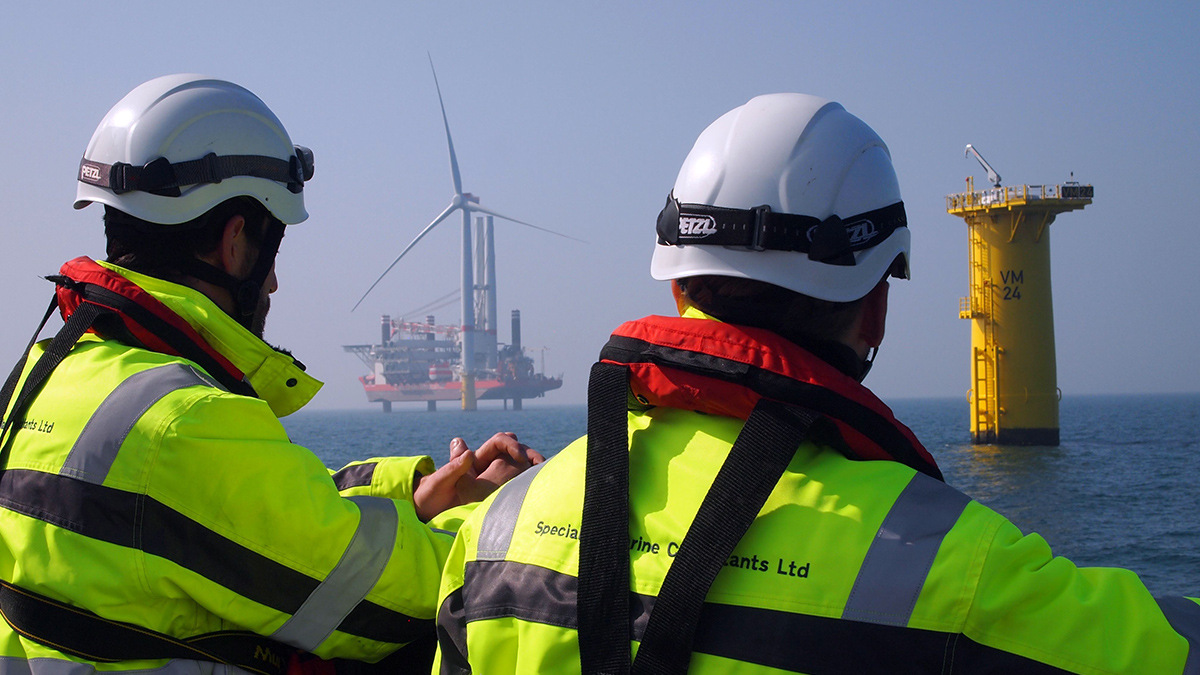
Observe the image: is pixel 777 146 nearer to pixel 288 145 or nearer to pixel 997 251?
pixel 288 145

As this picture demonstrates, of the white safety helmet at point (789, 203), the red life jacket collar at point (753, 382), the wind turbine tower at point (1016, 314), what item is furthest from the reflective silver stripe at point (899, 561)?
the wind turbine tower at point (1016, 314)

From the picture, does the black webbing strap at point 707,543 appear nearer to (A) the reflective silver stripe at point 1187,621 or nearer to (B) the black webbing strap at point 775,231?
(B) the black webbing strap at point 775,231

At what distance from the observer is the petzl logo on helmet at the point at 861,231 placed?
1788mm

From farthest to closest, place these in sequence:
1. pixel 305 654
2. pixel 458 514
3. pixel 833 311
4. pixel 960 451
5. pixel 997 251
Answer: pixel 960 451, pixel 997 251, pixel 458 514, pixel 305 654, pixel 833 311

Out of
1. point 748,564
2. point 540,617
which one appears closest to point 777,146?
point 748,564

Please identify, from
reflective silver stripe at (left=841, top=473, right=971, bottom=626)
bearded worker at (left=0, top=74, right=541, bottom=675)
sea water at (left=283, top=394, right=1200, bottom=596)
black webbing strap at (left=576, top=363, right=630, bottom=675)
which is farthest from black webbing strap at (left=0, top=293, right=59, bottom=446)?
sea water at (left=283, top=394, right=1200, bottom=596)

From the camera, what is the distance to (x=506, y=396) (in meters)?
166

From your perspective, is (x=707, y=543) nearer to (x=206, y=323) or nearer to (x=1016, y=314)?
(x=206, y=323)

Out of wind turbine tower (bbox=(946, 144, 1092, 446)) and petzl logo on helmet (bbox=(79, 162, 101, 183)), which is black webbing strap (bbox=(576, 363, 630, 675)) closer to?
petzl logo on helmet (bbox=(79, 162, 101, 183))

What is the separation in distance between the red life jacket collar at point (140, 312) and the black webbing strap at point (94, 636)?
0.59 meters

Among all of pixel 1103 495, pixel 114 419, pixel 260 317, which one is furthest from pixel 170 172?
pixel 1103 495

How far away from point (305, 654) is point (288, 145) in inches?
60.9

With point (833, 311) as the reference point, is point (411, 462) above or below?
below

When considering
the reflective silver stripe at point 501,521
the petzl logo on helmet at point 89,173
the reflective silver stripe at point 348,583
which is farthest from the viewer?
the petzl logo on helmet at point 89,173
